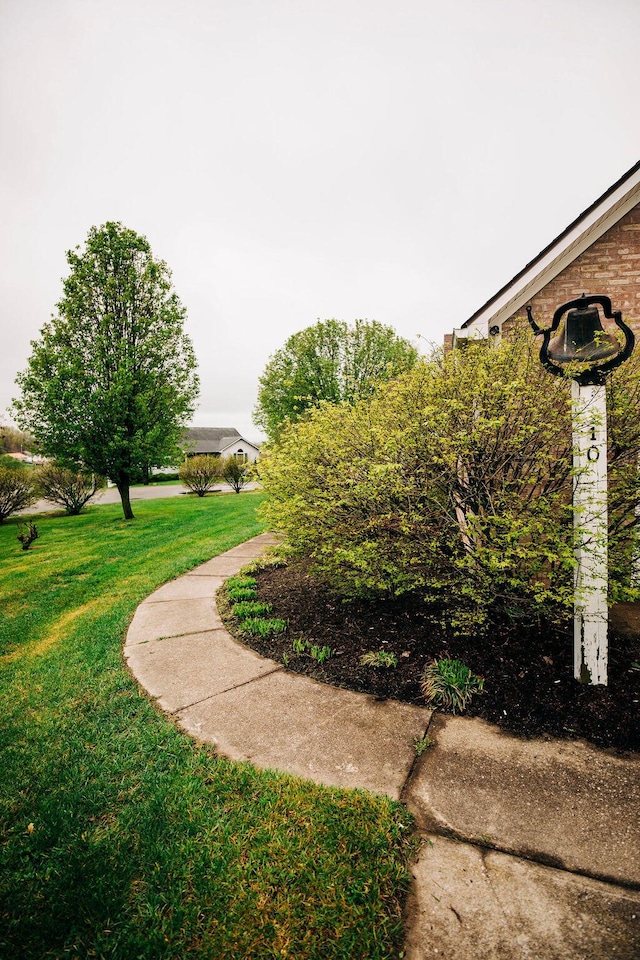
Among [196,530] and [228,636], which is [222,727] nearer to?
[228,636]

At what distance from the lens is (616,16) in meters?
11.2

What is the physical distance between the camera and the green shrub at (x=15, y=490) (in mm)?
15117

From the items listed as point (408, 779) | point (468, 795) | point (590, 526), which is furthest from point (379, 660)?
point (590, 526)

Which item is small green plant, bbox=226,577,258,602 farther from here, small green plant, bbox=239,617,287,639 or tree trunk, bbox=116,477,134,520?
tree trunk, bbox=116,477,134,520

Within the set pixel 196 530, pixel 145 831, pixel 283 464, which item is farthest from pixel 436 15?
pixel 145 831

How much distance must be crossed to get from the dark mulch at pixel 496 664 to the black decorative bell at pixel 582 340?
237cm

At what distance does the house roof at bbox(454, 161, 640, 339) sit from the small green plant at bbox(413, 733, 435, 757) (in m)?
4.56

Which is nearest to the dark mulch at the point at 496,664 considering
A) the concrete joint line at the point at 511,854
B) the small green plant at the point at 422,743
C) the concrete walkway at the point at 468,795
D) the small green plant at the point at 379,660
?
the small green plant at the point at 379,660

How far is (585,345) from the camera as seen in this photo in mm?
2895

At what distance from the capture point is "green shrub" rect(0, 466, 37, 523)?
15117 millimetres

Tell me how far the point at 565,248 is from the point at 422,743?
6.03 metres

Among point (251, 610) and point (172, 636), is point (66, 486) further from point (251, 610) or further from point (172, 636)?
point (251, 610)

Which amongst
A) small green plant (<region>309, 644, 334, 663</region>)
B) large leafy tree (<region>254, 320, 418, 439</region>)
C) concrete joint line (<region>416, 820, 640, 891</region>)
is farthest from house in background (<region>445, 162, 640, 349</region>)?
large leafy tree (<region>254, 320, 418, 439</region>)

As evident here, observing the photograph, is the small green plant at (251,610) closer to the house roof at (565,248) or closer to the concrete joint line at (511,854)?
the concrete joint line at (511,854)
